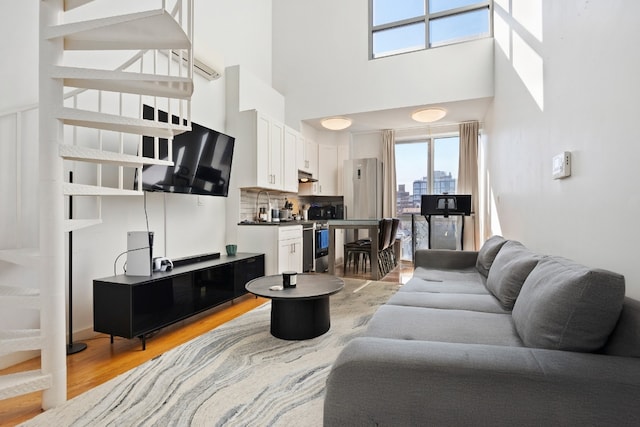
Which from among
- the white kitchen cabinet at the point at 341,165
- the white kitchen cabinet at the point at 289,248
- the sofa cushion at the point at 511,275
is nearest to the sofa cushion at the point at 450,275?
the sofa cushion at the point at 511,275

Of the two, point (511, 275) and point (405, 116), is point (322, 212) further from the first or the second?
point (511, 275)

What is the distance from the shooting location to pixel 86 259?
2.83m

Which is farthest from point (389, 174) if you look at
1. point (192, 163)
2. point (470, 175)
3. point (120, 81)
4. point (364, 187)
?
point (120, 81)

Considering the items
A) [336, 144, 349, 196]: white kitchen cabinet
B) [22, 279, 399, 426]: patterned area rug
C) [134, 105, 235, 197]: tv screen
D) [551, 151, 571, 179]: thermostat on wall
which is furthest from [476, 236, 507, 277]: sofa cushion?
[336, 144, 349, 196]: white kitchen cabinet

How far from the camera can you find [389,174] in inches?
259

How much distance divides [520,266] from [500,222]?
100 inches

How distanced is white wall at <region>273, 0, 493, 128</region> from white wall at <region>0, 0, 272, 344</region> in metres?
0.43

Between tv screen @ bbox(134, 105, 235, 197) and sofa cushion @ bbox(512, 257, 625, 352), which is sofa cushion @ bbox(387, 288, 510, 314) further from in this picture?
tv screen @ bbox(134, 105, 235, 197)

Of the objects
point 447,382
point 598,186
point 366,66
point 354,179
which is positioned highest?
point 366,66

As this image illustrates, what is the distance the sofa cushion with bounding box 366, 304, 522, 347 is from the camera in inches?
61.4

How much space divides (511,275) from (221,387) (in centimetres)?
183

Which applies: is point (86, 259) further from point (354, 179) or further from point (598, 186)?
point (354, 179)

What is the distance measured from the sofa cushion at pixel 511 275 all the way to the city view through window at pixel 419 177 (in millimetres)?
4234

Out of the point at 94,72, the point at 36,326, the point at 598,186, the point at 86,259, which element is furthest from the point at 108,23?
the point at 598,186
